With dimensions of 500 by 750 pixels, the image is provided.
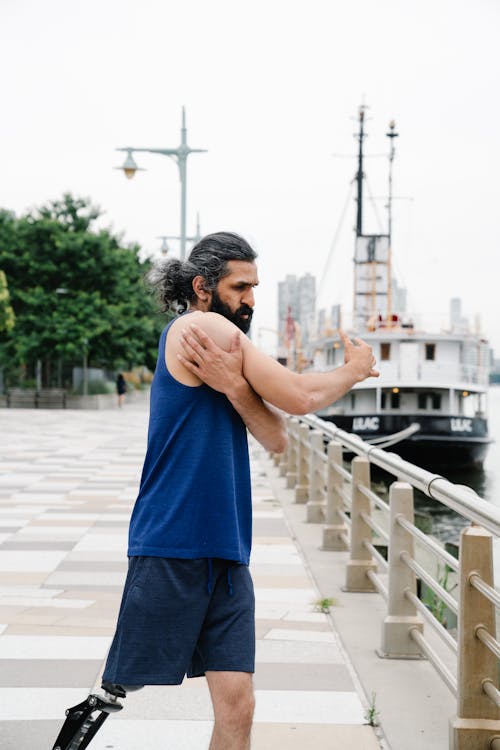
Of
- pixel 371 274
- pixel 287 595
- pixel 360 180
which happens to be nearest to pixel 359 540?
pixel 287 595

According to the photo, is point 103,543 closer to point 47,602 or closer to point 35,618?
point 47,602

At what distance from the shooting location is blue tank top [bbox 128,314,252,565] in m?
2.52

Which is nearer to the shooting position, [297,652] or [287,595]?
[297,652]

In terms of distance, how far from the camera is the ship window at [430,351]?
30.2 metres

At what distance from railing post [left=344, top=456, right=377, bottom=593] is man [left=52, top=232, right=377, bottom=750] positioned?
3.73 meters

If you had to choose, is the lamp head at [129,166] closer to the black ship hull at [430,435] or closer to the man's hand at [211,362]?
the black ship hull at [430,435]

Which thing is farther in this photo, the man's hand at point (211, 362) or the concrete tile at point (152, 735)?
the concrete tile at point (152, 735)

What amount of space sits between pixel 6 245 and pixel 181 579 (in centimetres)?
3838

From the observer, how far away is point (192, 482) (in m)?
2.52

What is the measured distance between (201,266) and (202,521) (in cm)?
72

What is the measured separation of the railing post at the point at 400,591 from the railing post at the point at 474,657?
1.26 metres

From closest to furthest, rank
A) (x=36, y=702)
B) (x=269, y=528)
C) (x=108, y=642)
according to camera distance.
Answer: (x=36, y=702), (x=108, y=642), (x=269, y=528)

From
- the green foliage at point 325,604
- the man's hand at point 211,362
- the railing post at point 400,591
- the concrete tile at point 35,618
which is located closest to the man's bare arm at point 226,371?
the man's hand at point 211,362

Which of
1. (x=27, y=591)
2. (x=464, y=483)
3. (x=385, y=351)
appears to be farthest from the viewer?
(x=385, y=351)
